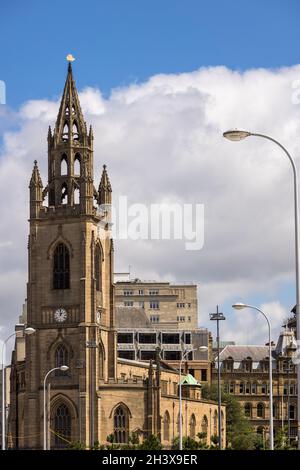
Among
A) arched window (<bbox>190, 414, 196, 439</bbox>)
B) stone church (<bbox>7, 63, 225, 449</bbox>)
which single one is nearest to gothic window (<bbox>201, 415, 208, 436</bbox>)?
arched window (<bbox>190, 414, 196, 439</bbox>)

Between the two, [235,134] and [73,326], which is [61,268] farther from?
[235,134]

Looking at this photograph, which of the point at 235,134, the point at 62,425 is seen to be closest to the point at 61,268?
the point at 62,425

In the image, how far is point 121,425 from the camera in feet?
461

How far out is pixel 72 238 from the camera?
144250 mm

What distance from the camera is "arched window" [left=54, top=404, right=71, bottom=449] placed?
138875mm

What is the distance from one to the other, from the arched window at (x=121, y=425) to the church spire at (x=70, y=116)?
1235 inches

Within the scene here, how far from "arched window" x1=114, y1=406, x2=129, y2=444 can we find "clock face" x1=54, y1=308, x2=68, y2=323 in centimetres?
1145

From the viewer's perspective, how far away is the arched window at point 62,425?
138875 mm

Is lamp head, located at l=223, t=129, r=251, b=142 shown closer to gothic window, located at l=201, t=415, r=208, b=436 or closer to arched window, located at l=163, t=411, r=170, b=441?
arched window, located at l=163, t=411, r=170, b=441

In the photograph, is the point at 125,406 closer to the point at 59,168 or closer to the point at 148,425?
the point at 148,425

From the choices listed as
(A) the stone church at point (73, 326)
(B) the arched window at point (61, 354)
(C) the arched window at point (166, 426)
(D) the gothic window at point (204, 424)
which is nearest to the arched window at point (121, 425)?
(A) the stone church at point (73, 326)

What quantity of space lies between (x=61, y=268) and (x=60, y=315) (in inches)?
212
